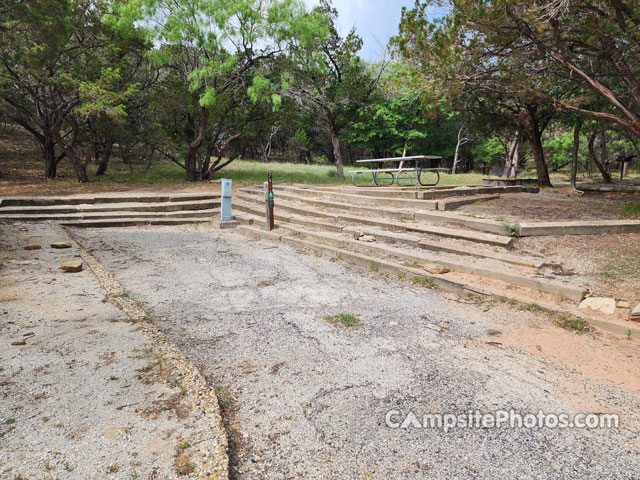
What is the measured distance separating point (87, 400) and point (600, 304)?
178 inches

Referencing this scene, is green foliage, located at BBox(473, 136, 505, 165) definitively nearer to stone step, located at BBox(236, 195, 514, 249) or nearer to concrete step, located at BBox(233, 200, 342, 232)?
concrete step, located at BBox(233, 200, 342, 232)

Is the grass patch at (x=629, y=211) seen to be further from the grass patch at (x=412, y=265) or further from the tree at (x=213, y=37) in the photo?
the tree at (x=213, y=37)

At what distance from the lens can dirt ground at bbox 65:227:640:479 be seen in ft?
6.31

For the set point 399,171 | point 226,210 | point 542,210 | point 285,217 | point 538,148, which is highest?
point 538,148

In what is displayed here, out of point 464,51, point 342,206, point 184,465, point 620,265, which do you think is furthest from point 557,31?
point 184,465

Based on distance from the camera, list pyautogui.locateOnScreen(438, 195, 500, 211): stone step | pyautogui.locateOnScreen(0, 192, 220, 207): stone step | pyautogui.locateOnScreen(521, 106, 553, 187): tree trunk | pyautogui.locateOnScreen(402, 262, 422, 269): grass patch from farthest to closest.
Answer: pyautogui.locateOnScreen(521, 106, 553, 187): tree trunk, pyautogui.locateOnScreen(0, 192, 220, 207): stone step, pyautogui.locateOnScreen(438, 195, 500, 211): stone step, pyautogui.locateOnScreen(402, 262, 422, 269): grass patch

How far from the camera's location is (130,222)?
9.02 metres

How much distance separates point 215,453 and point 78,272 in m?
4.04

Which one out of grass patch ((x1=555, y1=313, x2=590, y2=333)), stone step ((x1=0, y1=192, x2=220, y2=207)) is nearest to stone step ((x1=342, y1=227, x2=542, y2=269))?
grass patch ((x1=555, y1=313, x2=590, y2=333))

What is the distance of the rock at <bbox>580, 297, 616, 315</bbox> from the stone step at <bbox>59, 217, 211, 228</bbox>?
8116 millimetres

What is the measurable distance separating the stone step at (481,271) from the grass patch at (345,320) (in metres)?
2.07

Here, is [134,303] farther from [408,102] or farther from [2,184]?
[408,102]

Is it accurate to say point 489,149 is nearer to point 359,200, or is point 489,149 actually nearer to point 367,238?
point 359,200

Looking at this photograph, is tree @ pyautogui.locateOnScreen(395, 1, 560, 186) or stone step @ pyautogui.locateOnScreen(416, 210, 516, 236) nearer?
stone step @ pyautogui.locateOnScreen(416, 210, 516, 236)
